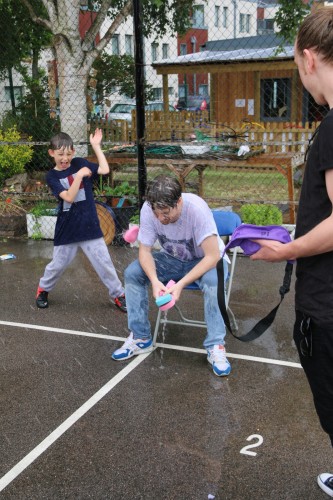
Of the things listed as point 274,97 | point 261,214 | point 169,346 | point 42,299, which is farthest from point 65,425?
point 274,97

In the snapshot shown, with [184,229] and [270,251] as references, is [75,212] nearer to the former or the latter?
[184,229]

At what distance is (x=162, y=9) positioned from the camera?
1141 centimetres

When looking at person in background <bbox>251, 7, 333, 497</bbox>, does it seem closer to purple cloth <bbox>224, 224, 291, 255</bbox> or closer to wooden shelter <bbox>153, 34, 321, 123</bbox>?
purple cloth <bbox>224, 224, 291, 255</bbox>

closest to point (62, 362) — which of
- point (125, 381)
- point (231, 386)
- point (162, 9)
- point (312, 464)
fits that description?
point (125, 381)

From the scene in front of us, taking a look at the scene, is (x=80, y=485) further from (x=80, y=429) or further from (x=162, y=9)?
(x=162, y=9)

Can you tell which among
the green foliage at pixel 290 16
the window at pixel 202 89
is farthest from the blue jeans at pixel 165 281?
the window at pixel 202 89

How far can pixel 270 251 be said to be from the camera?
7.04ft

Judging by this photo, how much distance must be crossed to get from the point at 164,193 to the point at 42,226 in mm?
4643

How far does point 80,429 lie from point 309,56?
2.38 m

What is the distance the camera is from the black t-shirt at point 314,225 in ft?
6.16

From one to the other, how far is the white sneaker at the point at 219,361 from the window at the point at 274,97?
50.8 feet

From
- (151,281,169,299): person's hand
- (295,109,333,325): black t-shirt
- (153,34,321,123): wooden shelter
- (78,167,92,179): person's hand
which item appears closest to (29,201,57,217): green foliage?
(78,167,92,179): person's hand

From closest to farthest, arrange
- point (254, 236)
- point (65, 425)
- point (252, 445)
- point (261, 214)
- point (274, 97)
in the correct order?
point (254, 236) → point (252, 445) → point (65, 425) → point (261, 214) → point (274, 97)

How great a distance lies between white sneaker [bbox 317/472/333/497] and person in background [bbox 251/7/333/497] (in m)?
0.56
